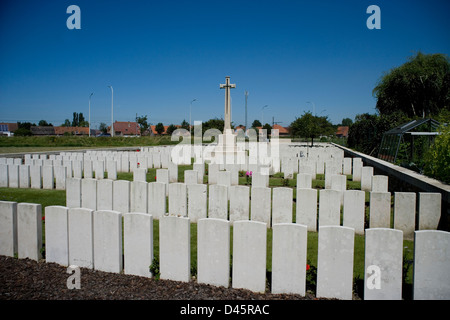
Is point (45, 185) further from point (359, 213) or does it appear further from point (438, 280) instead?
point (438, 280)

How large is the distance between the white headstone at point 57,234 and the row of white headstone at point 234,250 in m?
0.01

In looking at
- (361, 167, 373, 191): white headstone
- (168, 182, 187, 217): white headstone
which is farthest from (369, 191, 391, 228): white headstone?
(361, 167, 373, 191): white headstone

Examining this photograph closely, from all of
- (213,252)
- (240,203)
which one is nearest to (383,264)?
(213,252)

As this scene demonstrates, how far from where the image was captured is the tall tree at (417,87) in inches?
1140

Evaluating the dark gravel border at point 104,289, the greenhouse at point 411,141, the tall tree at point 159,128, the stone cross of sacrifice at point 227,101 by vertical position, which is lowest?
the dark gravel border at point 104,289

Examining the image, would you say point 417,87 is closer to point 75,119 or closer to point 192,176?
point 192,176

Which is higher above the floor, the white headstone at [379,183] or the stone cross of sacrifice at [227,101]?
the stone cross of sacrifice at [227,101]

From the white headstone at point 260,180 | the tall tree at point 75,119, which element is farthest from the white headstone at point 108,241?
the tall tree at point 75,119

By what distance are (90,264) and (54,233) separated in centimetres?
63

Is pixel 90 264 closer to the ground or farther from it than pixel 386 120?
closer to the ground

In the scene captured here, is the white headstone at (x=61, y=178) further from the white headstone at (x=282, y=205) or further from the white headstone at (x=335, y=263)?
the white headstone at (x=335, y=263)

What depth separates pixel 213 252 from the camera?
3.32 meters

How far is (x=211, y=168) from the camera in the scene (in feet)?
32.2
